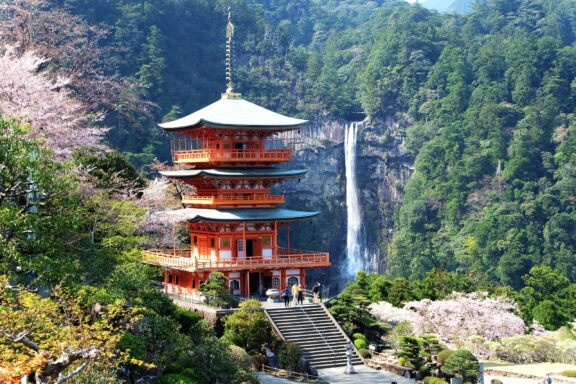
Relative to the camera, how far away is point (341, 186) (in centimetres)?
9094

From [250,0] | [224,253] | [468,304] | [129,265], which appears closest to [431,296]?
[468,304]

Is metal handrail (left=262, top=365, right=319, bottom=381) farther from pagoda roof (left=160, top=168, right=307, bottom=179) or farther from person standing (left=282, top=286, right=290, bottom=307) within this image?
pagoda roof (left=160, top=168, right=307, bottom=179)

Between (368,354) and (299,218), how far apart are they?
7538 millimetres

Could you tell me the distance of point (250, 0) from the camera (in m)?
134

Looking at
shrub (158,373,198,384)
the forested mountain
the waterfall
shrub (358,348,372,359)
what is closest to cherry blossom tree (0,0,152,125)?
shrub (358,348,372,359)

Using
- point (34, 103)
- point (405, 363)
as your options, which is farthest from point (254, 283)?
point (34, 103)

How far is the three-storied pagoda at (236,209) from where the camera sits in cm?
3647

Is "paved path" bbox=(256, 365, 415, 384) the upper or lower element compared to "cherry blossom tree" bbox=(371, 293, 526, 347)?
lower

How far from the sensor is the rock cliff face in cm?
8812

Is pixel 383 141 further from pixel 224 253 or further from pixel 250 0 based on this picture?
pixel 224 253

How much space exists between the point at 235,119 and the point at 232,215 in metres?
4.09

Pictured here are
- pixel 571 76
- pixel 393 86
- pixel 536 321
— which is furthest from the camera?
pixel 393 86

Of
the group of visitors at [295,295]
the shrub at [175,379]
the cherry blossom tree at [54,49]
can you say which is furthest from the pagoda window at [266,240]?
the shrub at [175,379]

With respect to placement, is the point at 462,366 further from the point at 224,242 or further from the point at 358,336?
the point at 224,242
